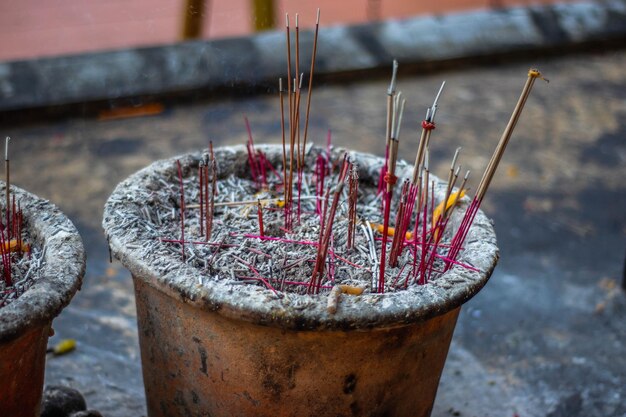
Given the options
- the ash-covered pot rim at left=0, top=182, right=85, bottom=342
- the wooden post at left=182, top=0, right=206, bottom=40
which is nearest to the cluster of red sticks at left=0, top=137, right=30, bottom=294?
the ash-covered pot rim at left=0, top=182, right=85, bottom=342

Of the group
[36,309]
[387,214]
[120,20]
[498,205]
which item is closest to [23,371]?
[36,309]

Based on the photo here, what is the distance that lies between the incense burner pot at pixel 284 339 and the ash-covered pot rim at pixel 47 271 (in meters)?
0.12

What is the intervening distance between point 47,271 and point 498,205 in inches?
108

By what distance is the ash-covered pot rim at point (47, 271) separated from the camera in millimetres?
1779

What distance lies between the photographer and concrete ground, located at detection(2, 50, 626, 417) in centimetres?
301

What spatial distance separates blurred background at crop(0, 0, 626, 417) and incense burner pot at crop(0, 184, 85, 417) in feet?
2.68

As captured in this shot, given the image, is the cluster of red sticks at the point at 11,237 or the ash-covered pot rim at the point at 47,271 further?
the cluster of red sticks at the point at 11,237

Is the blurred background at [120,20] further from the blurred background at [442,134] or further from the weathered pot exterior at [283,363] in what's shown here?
the weathered pot exterior at [283,363]

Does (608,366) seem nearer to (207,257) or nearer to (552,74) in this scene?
(207,257)

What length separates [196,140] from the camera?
468 centimetres

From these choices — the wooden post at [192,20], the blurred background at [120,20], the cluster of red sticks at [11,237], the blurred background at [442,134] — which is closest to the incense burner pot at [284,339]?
the cluster of red sticks at [11,237]

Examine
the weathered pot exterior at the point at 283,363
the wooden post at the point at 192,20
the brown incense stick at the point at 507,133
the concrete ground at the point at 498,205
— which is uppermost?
the brown incense stick at the point at 507,133

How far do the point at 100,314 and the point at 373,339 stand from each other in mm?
1680

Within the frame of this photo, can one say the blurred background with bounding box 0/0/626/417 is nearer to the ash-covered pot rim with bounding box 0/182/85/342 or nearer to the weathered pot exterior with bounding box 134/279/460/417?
the weathered pot exterior with bounding box 134/279/460/417
